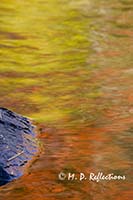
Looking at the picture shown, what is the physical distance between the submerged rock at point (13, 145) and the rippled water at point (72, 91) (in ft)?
0.23

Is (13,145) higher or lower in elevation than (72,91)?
lower

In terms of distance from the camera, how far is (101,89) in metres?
6.39

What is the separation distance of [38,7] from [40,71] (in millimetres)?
A: 5140

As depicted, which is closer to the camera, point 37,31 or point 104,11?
point 37,31

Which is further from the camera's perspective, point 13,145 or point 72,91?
point 72,91

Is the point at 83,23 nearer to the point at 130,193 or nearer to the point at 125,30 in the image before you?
the point at 125,30

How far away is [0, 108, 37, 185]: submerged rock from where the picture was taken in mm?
4165

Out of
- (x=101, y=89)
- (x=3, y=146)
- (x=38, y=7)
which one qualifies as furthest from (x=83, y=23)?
(x=3, y=146)

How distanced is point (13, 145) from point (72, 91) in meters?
2.08

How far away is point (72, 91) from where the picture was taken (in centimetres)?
638

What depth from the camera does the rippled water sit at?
4164 millimetres

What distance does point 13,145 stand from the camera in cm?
438

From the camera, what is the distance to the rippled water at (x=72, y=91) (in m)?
4.16

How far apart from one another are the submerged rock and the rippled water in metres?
0.07
